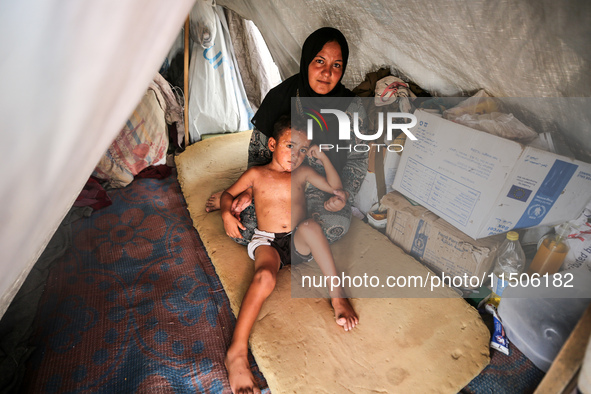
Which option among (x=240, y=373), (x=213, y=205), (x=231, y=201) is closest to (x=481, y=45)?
(x=231, y=201)

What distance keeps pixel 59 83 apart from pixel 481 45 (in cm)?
113

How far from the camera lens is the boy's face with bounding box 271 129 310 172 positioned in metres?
1.39

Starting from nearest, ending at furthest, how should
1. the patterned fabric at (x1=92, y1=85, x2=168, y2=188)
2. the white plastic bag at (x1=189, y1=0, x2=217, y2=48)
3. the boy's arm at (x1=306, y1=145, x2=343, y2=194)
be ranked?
the boy's arm at (x1=306, y1=145, x2=343, y2=194), the patterned fabric at (x1=92, y1=85, x2=168, y2=188), the white plastic bag at (x1=189, y1=0, x2=217, y2=48)

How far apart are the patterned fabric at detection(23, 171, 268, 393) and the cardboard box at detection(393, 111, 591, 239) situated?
1116 mm

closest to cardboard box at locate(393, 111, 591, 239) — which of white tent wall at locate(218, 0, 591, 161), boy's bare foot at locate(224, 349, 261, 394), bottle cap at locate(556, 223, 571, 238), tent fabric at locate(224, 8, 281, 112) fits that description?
bottle cap at locate(556, 223, 571, 238)

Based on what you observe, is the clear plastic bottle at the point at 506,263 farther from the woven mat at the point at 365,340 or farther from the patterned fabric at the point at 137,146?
the patterned fabric at the point at 137,146

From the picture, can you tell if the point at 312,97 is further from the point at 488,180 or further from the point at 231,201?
the point at 488,180

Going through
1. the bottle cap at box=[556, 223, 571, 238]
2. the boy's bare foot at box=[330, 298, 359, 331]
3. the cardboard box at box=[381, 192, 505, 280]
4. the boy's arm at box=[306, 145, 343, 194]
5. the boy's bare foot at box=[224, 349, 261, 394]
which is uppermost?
the bottle cap at box=[556, 223, 571, 238]

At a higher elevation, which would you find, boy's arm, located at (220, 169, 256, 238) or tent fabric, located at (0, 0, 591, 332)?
tent fabric, located at (0, 0, 591, 332)

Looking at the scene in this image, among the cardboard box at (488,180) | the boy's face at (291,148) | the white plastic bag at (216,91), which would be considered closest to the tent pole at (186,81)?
the white plastic bag at (216,91)

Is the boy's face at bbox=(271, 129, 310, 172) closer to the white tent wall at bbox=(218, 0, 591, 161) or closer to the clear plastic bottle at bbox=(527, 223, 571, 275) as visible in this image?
the white tent wall at bbox=(218, 0, 591, 161)

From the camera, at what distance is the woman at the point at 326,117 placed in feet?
4.61

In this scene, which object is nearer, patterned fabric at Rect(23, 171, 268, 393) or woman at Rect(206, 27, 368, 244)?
patterned fabric at Rect(23, 171, 268, 393)

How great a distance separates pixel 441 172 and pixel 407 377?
87cm
